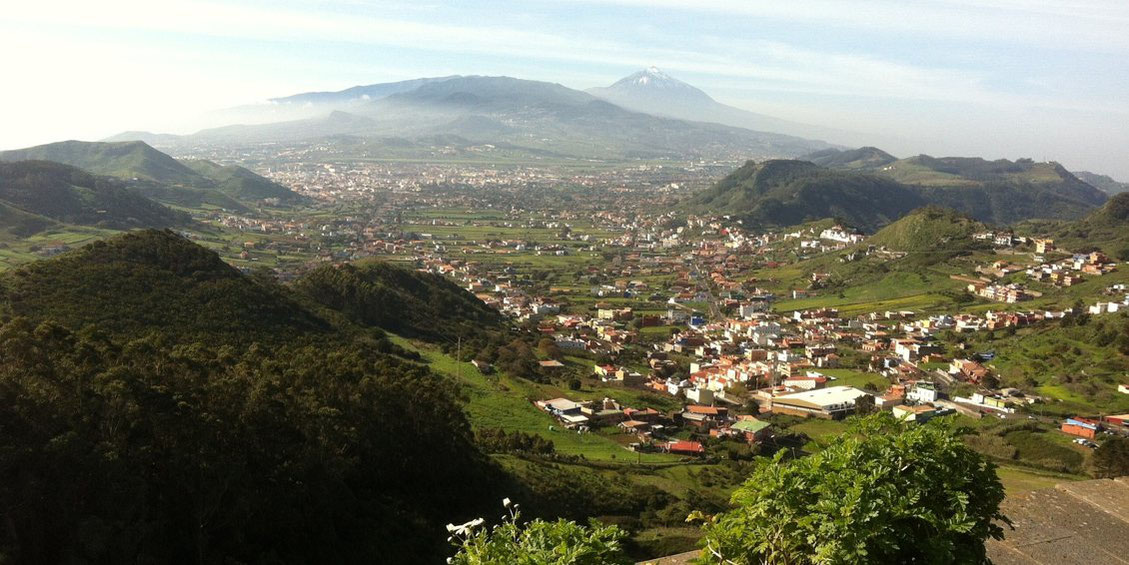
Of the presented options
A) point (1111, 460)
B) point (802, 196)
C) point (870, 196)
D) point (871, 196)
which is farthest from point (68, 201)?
point (871, 196)

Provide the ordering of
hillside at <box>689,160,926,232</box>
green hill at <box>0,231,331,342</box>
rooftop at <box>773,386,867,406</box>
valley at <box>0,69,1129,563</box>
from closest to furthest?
valley at <box>0,69,1129,563</box> < green hill at <box>0,231,331,342</box> < rooftop at <box>773,386,867,406</box> < hillside at <box>689,160,926,232</box>

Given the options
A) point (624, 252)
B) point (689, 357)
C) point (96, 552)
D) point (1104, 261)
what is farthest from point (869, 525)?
point (624, 252)

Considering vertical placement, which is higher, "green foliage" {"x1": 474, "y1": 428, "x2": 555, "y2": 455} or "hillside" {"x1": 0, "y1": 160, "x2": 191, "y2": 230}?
"hillside" {"x1": 0, "y1": 160, "x2": 191, "y2": 230}

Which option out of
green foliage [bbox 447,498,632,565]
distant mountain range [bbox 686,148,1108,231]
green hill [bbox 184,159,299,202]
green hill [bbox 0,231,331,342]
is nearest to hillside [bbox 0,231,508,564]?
green hill [bbox 0,231,331,342]

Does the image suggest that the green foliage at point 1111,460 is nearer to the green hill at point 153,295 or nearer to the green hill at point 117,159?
the green hill at point 153,295

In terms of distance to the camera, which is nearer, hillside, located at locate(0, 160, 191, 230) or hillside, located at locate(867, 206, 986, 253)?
hillside, located at locate(0, 160, 191, 230)

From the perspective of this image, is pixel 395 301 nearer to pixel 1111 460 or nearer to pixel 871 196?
pixel 1111 460

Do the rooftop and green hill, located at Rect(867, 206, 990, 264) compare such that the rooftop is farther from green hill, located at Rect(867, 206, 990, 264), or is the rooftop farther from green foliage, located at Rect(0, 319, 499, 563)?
green hill, located at Rect(867, 206, 990, 264)
